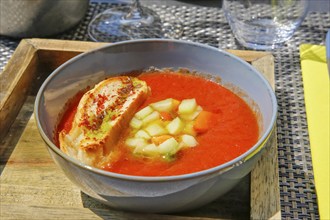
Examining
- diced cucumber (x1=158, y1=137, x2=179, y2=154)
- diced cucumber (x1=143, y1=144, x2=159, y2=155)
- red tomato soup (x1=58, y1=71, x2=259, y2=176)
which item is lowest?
red tomato soup (x1=58, y1=71, x2=259, y2=176)

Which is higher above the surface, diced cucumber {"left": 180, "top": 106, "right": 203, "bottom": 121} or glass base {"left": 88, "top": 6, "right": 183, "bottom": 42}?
diced cucumber {"left": 180, "top": 106, "right": 203, "bottom": 121}

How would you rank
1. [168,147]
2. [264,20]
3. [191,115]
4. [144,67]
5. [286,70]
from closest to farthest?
[168,147] < [191,115] < [144,67] < [286,70] < [264,20]

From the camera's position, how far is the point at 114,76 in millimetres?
1195

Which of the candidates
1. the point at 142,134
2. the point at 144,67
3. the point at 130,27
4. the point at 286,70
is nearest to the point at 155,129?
the point at 142,134

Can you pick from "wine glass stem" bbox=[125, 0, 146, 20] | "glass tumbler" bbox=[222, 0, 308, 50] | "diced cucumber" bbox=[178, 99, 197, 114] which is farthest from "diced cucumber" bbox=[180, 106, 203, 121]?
"wine glass stem" bbox=[125, 0, 146, 20]

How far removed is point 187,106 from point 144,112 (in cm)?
9

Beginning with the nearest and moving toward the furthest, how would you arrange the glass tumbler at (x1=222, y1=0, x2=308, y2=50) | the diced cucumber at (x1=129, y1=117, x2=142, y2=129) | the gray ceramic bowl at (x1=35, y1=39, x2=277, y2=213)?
the gray ceramic bowl at (x1=35, y1=39, x2=277, y2=213), the diced cucumber at (x1=129, y1=117, x2=142, y2=129), the glass tumbler at (x1=222, y1=0, x2=308, y2=50)

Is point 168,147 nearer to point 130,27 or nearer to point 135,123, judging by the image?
point 135,123

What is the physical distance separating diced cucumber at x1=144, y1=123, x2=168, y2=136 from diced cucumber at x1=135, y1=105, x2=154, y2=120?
0.03 m

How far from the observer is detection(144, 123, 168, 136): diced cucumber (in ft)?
3.29

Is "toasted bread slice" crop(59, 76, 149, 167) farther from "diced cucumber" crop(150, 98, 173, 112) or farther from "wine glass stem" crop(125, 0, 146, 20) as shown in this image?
"wine glass stem" crop(125, 0, 146, 20)

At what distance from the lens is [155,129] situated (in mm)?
1012

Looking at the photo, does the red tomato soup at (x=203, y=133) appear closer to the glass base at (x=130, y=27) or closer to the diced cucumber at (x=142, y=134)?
the diced cucumber at (x=142, y=134)

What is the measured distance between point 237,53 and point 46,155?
21.0 inches
